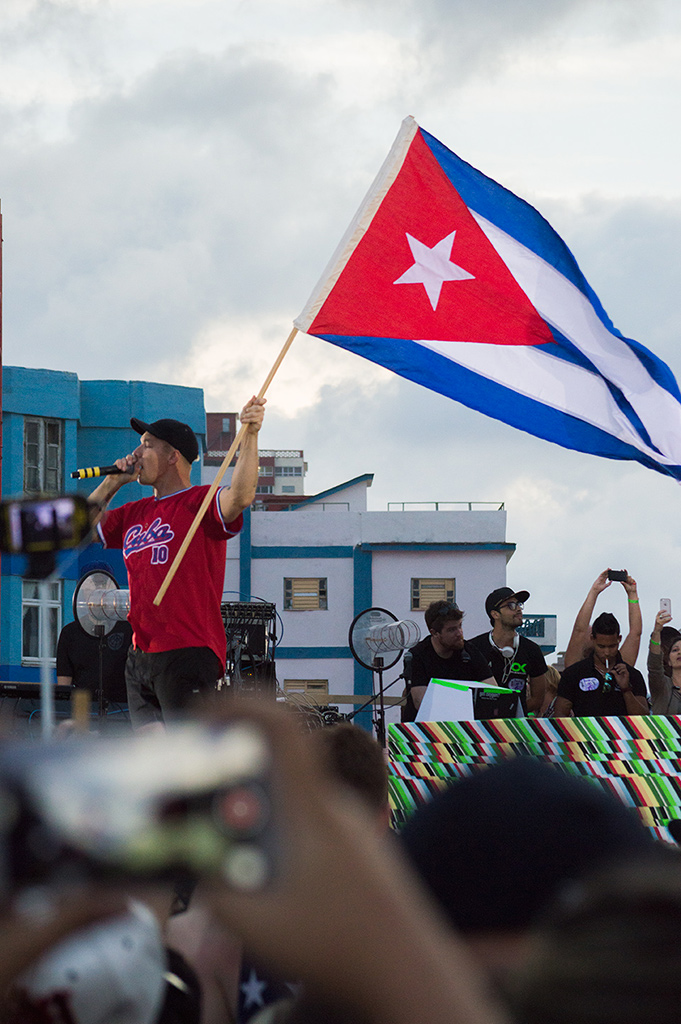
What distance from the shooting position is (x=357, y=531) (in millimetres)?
43656

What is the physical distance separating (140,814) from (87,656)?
10.3m

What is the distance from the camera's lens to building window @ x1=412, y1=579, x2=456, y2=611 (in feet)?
142

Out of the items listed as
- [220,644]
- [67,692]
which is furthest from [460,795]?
[67,692]

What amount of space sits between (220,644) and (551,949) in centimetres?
409

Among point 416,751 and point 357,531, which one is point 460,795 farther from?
point 357,531

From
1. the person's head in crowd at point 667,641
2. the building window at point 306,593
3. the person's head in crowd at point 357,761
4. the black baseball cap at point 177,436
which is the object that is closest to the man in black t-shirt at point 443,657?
the person's head in crowd at point 667,641

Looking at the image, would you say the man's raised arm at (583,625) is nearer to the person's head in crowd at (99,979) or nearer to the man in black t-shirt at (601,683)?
the man in black t-shirt at (601,683)

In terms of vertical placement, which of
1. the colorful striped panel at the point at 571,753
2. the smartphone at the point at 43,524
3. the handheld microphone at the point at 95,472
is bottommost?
the colorful striped panel at the point at 571,753

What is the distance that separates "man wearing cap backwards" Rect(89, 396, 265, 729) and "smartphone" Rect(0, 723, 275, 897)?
3.89 metres

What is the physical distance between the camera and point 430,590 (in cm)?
4350

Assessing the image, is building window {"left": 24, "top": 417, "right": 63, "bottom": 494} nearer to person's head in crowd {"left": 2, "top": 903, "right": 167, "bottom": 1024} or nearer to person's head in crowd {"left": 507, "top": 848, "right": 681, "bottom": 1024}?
person's head in crowd {"left": 2, "top": 903, "right": 167, "bottom": 1024}

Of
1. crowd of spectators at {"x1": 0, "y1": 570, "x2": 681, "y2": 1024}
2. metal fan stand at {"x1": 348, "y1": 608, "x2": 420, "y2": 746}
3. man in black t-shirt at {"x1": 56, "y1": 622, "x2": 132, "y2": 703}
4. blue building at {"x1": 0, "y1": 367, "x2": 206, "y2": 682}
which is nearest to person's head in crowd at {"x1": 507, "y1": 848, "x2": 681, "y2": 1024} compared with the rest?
crowd of spectators at {"x1": 0, "y1": 570, "x2": 681, "y2": 1024}

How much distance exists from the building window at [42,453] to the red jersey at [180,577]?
25217 mm

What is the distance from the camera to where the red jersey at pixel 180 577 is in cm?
468
